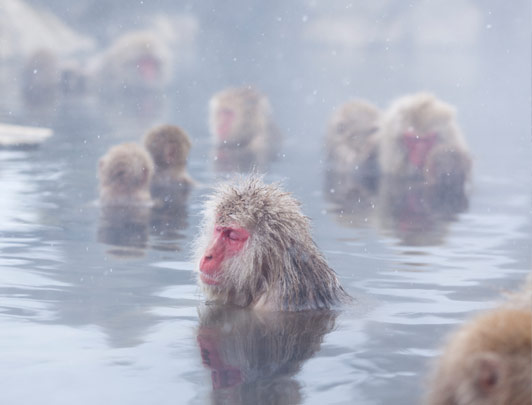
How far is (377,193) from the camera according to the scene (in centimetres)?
755

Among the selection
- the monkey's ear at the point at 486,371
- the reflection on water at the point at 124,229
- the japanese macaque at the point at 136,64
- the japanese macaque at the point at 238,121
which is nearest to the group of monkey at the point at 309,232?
the monkey's ear at the point at 486,371

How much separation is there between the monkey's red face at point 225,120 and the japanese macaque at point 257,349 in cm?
651

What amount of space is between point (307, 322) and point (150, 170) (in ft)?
9.67

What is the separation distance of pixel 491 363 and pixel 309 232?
1795 millimetres

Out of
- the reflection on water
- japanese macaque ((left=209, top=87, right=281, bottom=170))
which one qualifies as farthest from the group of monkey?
japanese macaque ((left=209, top=87, right=281, bottom=170))

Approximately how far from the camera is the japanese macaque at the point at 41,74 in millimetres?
15898

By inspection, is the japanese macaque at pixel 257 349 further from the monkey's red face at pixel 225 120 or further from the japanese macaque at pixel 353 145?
the monkey's red face at pixel 225 120

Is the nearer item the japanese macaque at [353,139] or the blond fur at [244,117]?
the japanese macaque at [353,139]

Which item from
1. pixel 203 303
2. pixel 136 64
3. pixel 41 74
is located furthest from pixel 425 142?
pixel 41 74

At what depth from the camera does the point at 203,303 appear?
3705mm

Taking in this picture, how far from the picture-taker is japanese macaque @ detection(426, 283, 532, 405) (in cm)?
176

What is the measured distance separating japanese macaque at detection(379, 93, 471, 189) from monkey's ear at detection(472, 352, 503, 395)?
635cm

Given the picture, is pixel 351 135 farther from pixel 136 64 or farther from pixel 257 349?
pixel 136 64

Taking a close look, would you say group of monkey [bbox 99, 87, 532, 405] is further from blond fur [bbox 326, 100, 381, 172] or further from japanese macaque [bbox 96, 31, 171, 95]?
japanese macaque [bbox 96, 31, 171, 95]
